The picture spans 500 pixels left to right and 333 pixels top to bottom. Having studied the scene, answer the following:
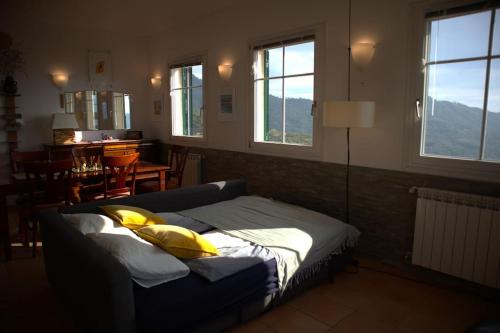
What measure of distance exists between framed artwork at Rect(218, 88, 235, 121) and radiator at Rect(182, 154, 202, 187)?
0.80 meters

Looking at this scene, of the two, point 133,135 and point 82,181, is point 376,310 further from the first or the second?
point 133,135

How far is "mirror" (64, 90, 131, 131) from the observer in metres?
5.83

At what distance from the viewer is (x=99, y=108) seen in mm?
6062

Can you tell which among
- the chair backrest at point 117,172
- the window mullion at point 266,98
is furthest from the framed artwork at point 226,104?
the chair backrest at point 117,172

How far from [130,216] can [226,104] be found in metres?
2.59

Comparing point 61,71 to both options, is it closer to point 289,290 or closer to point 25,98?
point 25,98

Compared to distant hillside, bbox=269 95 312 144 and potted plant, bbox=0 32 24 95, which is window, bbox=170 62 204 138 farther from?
potted plant, bbox=0 32 24 95

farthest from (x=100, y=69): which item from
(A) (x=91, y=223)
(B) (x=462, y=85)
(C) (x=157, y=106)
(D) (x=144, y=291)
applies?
(B) (x=462, y=85)

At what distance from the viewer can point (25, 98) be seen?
17.7 feet

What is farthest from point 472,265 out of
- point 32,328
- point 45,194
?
point 45,194

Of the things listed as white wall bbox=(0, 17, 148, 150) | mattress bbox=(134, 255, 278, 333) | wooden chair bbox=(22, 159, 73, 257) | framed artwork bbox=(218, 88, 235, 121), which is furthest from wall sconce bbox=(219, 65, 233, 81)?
mattress bbox=(134, 255, 278, 333)

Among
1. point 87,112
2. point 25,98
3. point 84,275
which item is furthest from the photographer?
point 87,112

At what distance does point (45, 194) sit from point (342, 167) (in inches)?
119

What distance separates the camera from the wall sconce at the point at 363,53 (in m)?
3.26
